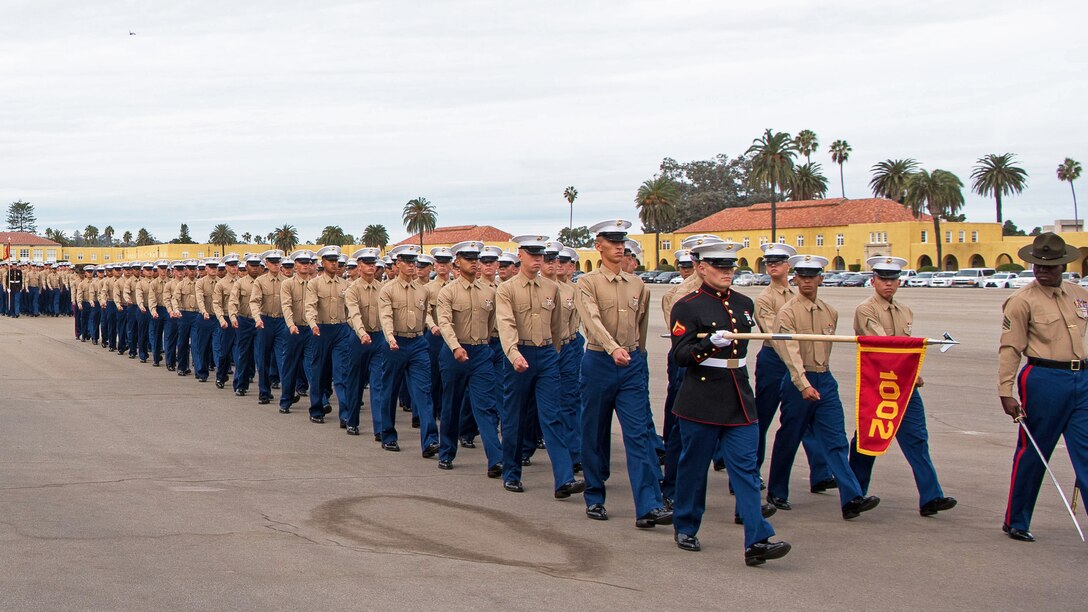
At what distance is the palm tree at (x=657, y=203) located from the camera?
4459 inches

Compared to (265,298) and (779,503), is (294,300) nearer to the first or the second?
(265,298)

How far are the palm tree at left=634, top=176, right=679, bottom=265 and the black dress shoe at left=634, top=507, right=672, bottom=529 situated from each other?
345ft

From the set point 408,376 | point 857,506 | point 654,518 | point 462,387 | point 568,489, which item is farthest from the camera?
point 408,376

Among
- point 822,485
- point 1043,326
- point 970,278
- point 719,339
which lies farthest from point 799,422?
point 970,278

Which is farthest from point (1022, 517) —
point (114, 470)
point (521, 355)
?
point (114, 470)

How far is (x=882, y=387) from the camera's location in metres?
7.34

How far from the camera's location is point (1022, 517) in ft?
23.8

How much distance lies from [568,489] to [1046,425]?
340cm

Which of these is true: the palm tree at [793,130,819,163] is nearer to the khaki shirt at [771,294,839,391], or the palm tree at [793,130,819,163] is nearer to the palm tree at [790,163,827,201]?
the palm tree at [790,163,827,201]

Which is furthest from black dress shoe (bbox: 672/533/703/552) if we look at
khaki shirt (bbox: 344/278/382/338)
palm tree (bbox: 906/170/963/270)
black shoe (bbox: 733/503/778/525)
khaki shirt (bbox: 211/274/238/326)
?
palm tree (bbox: 906/170/963/270)

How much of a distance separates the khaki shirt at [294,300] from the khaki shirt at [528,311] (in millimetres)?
5715

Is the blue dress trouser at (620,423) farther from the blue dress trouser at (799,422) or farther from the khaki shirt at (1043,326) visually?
the khaki shirt at (1043,326)

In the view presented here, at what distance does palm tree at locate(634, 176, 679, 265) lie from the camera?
113m

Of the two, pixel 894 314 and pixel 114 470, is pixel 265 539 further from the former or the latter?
pixel 894 314
